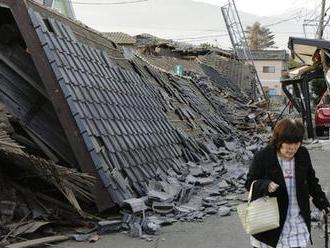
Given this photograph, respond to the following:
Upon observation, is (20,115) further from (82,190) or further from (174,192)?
(174,192)

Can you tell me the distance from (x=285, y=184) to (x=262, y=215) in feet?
1.06

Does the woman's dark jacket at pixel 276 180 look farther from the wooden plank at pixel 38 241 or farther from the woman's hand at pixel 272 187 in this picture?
the wooden plank at pixel 38 241

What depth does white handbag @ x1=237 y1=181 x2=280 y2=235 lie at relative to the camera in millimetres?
4004

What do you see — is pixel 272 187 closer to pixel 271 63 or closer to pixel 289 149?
pixel 289 149

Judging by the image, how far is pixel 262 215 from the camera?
13.2ft

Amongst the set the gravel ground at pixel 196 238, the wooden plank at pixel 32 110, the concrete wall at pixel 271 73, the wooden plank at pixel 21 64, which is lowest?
the gravel ground at pixel 196 238

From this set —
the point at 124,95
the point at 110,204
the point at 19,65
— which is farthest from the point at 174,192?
the point at 19,65

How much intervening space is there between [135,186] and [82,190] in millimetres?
1113

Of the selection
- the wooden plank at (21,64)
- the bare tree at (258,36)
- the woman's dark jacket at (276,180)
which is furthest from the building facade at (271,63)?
the woman's dark jacket at (276,180)

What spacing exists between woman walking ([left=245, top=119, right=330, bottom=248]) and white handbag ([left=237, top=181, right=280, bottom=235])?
0.05m

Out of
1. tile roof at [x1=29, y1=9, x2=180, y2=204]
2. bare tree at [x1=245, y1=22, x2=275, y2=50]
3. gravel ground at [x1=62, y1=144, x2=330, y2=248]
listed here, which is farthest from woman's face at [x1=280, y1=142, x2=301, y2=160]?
bare tree at [x1=245, y1=22, x2=275, y2=50]

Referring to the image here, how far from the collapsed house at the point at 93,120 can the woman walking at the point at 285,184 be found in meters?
3.23

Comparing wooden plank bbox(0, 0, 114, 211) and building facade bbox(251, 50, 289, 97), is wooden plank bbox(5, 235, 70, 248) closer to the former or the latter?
wooden plank bbox(0, 0, 114, 211)

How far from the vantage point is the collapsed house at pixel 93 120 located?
7.50 metres
